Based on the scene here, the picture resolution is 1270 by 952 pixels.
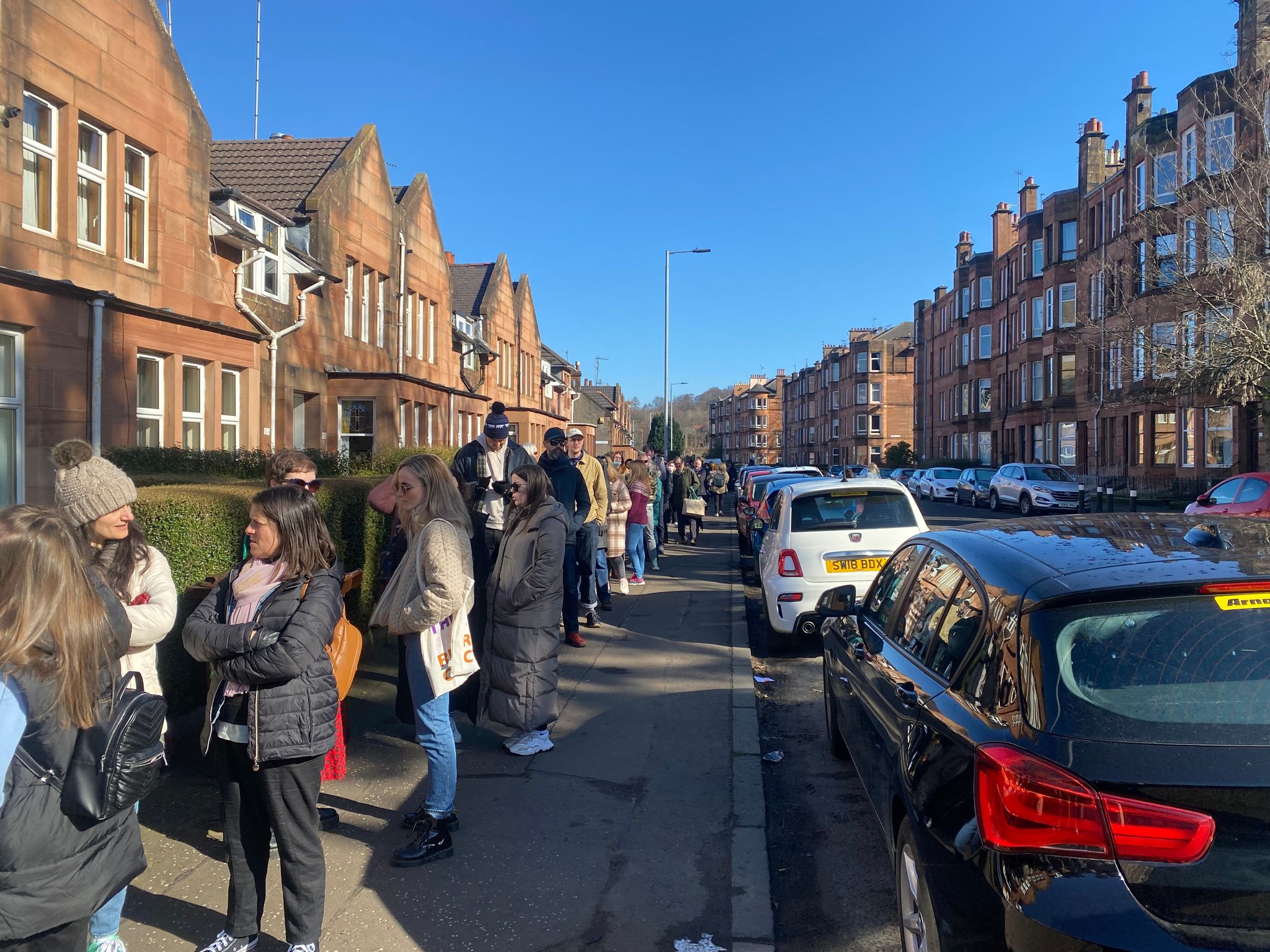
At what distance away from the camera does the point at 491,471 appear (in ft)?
23.9

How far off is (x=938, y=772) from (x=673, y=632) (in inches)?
263

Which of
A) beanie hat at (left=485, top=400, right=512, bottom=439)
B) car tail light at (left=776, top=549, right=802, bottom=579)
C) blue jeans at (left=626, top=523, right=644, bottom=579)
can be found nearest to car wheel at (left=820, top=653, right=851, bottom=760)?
car tail light at (left=776, top=549, right=802, bottom=579)

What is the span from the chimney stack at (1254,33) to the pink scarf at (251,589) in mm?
26267

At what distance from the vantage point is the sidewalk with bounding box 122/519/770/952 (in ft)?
11.7

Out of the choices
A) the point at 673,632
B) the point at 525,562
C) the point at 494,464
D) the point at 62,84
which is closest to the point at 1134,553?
the point at 525,562

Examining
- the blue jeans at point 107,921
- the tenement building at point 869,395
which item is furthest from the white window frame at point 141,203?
the tenement building at point 869,395

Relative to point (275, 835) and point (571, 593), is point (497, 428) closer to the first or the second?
point (571, 593)

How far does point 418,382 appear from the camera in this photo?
2073 cm

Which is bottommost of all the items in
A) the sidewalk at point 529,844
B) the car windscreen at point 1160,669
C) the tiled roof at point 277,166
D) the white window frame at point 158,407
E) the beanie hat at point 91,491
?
the sidewalk at point 529,844

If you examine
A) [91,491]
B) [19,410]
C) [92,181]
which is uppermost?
[92,181]

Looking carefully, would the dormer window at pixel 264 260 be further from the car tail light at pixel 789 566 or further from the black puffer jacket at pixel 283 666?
the black puffer jacket at pixel 283 666

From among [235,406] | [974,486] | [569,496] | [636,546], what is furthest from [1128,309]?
[235,406]

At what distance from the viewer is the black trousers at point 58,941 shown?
2.30m

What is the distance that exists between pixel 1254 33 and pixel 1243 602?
86.8 feet
